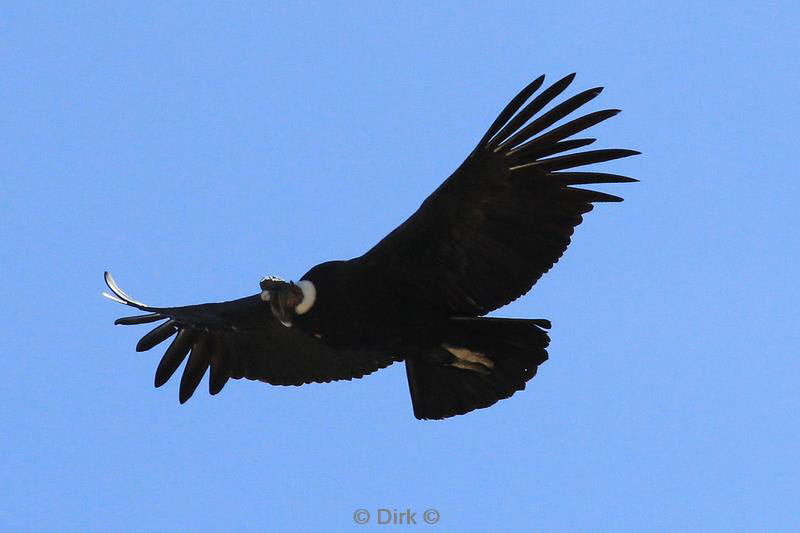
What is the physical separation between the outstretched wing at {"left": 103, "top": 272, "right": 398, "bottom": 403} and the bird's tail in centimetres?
56

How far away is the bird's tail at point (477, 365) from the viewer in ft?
34.3

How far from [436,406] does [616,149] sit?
2568 mm

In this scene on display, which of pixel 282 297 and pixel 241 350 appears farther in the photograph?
pixel 241 350

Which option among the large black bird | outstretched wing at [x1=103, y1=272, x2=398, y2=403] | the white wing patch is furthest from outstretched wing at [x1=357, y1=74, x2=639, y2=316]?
outstretched wing at [x1=103, y1=272, x2=398, y2=403]

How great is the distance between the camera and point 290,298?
10.5 m

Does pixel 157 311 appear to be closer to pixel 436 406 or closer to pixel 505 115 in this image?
pixel 436 406

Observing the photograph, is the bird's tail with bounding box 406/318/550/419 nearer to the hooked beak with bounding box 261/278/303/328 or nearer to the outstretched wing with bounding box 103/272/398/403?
the outstretched wing with bounding box 103/272/398/403

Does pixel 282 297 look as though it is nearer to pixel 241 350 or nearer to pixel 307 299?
pixel 307 299

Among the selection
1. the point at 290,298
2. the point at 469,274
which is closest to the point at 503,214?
the point at 469,274

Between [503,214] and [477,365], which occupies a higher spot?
[503,214]

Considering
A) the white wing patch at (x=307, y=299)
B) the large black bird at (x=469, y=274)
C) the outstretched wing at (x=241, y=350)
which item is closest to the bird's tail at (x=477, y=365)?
the large black bird at (x=469, y=274)

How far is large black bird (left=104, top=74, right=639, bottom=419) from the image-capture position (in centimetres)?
1003

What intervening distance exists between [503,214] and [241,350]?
9.68 ft

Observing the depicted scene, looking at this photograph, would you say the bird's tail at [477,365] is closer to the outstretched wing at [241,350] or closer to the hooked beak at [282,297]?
the outstretched wing at [241,350]
